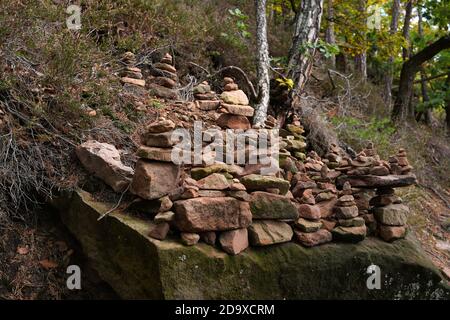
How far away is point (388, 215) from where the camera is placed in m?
3.82

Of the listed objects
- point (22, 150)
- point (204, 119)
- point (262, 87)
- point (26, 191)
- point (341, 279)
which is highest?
point (262, 87)

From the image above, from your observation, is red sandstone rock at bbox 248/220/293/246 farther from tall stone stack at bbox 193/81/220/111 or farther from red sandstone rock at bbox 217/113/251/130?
tall stone stack at bbox 193/81/220/111

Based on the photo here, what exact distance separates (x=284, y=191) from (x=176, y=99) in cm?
232

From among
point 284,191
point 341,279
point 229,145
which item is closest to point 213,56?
point 229,145

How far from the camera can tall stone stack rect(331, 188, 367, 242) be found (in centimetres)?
353

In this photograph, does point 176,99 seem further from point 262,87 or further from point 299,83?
point 299,83

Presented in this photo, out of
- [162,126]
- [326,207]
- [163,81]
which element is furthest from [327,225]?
[163,81]

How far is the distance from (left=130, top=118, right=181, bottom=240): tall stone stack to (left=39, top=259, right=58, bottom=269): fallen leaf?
953 mm

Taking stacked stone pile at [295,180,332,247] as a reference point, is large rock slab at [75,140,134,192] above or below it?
above

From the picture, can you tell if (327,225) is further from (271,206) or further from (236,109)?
(236,109)

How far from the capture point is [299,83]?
6117 millimetres

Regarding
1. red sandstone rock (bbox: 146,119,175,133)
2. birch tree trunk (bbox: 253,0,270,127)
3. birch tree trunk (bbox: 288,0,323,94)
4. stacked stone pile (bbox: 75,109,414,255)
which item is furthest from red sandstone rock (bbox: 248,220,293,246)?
birch tree trunk (bbox: 288,0,323,94)

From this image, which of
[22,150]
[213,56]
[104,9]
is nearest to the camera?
[22,150]

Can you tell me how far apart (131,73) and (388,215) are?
3.29 m
